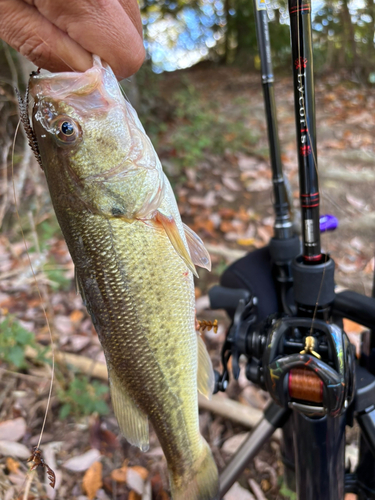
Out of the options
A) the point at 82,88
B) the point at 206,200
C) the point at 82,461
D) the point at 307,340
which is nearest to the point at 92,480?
the point at 82,461

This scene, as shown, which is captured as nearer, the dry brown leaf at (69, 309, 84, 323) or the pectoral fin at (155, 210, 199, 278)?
the pectoral fin at (155, 210, 199, 278)

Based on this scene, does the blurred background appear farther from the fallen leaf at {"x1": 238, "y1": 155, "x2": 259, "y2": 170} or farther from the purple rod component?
the purple rod component

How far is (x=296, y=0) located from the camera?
94 cm

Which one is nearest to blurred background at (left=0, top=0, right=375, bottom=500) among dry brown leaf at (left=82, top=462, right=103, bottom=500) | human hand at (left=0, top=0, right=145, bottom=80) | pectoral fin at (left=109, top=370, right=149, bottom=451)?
dry brown leaf at (left=82, top=462, right=103, bottom=500)

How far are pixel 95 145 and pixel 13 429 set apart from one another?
5.55ft

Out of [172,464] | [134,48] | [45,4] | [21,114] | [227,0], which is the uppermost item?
[227,0]

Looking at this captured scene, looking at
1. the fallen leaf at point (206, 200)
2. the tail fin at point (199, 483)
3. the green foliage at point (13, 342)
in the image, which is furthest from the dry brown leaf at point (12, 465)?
the fallen leaf at point (206, 200)

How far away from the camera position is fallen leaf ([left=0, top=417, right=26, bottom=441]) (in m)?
1.91

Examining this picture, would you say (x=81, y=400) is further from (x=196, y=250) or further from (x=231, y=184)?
(x=231, y=184)

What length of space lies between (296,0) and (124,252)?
31.3 inches

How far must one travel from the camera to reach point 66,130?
1004 mm

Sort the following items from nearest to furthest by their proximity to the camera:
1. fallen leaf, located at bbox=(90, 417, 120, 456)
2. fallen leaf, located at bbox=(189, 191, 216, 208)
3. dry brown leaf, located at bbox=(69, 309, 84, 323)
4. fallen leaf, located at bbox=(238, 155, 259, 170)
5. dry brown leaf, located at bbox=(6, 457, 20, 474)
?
dry brown leaf, located at bbox=(6, 457, 20, 474) < fallen leaf, located at bbox=(90, 417, 120, 456) < dry brown leaf, located at bbox=(69, 309, 84, 323) < fallen leaf, located at bbox=(189, 191, 216, 208) < fallen leaf, located at bbox=(238, 155, 259, 170)

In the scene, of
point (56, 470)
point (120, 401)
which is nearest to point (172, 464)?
point (120, 401)

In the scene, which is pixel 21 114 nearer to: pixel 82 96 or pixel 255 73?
pixel 82 96
